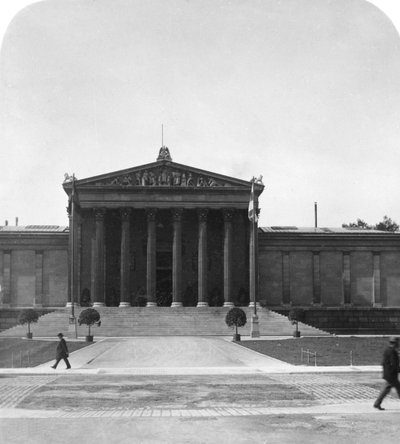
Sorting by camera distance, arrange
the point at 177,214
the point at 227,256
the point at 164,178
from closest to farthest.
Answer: the point at 177,214 < the point at 227,256 < the point at 164,178

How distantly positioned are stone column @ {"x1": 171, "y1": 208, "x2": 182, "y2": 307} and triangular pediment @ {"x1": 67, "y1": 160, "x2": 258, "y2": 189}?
9.67ft

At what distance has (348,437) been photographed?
13383 mm

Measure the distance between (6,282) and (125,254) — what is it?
12619 millimetres

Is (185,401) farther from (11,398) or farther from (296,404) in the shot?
(11,398)

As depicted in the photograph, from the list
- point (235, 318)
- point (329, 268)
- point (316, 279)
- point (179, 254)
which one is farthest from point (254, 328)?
point (329, 268)

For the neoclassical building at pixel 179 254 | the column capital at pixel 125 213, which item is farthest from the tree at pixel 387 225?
the column capital at pixel 125 213

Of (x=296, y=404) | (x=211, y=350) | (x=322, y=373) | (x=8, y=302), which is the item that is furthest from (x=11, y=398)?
(x=8, y=302)

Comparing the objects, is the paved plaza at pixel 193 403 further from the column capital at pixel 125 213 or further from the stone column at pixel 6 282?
the stone column at pixel 6 282

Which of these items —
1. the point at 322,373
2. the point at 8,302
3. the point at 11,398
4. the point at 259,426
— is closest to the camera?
the point at 259,426

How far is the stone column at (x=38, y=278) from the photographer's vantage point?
71750 millimetres

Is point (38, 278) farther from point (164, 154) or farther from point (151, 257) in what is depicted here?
point (164, 154)

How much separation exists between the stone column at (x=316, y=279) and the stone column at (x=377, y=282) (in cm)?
551

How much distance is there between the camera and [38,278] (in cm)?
7200

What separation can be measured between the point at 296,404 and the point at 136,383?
22.3ft
